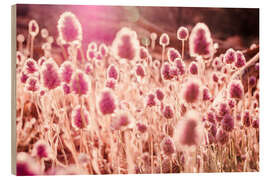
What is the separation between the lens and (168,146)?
13.7 feet

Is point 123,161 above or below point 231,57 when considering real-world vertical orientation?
below

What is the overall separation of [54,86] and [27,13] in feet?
1.89

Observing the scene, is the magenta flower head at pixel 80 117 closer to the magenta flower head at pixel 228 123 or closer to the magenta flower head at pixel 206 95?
the magenta flower head at pixel 206 95

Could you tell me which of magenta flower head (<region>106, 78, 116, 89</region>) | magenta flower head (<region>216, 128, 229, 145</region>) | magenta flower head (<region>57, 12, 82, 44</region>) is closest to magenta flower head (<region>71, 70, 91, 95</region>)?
magenta flower head (<region>106, 78, 116, 89</region>)

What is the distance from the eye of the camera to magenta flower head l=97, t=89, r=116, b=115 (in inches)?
159

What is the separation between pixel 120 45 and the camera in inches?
163

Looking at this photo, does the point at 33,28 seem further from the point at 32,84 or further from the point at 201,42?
the point at 201,42

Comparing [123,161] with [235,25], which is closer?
[123,161]

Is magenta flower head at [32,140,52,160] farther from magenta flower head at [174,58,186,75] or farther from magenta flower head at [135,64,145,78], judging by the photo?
magenta flower head at [174,58,186,75]

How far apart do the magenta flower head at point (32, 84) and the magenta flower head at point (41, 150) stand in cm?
39

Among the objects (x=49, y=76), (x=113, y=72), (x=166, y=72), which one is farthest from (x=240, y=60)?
(x=49, y=76)
